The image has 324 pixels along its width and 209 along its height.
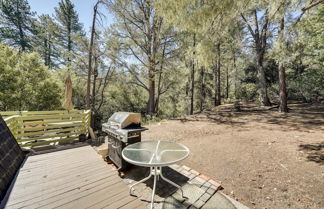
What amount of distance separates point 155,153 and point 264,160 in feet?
8.42

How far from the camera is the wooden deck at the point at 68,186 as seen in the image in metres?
1.80

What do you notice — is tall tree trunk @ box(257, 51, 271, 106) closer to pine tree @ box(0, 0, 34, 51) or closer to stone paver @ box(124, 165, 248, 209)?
stone paver @ box(124, 165, 248, 209)

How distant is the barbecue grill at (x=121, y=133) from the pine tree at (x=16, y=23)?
16.6 metres

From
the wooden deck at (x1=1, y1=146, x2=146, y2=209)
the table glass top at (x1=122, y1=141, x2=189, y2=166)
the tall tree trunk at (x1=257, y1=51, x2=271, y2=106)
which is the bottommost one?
the wooden deck at (x1=1, y1=146, x2=146, y2=209)

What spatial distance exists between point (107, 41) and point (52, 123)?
6598 mm

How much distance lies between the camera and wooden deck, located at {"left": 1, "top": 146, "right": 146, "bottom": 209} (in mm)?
1801

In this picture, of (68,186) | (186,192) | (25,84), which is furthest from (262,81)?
(25,84)

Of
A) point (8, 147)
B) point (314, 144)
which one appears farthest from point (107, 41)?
point (314, 144)

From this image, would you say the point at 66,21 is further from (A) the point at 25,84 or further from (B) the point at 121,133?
(B) the point at 121,133

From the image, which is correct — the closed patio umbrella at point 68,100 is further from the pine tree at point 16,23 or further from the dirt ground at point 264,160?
the pine tree at point 16,23

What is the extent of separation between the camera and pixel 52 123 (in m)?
4.29

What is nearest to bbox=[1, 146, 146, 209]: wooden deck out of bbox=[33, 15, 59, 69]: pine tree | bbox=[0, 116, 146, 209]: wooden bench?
bbox=[0, 116, 146, 209]: wooden bench

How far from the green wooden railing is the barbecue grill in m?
2.01

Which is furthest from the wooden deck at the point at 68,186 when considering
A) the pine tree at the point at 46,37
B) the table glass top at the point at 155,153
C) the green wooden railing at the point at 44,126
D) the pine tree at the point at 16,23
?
the pine tree at the point at 16,23
